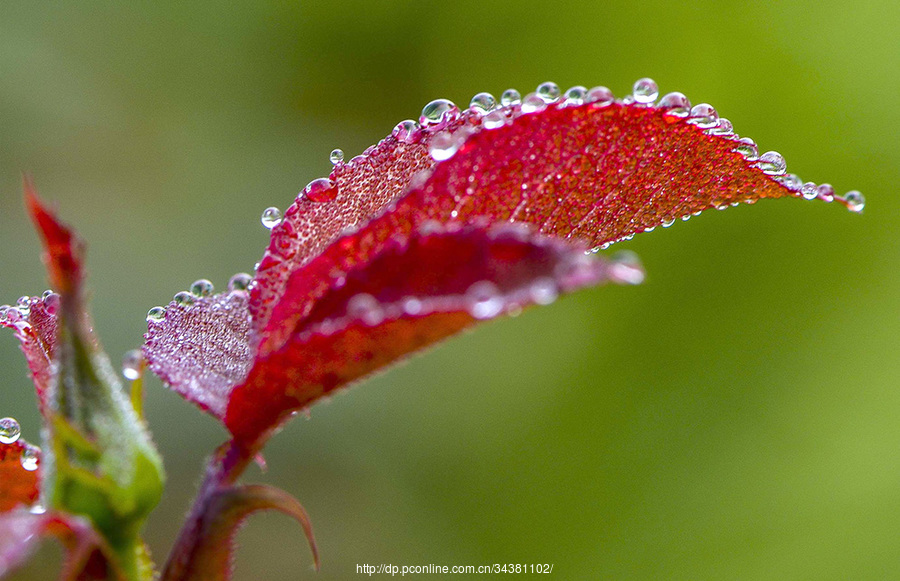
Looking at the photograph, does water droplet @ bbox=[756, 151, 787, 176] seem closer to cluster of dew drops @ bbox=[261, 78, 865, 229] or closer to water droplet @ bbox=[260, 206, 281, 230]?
cluster of dew drops @ bbox=[261, 78, 865, 229]

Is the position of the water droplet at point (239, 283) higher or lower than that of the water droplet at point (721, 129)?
lower

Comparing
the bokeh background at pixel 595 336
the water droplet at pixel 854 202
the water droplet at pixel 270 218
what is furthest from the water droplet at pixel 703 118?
the bokeh background at pixel 595 336

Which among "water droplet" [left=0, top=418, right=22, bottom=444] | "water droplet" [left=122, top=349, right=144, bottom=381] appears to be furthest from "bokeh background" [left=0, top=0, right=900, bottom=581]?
"water droplet" [left=122, top=349, right=144, bottom=381]

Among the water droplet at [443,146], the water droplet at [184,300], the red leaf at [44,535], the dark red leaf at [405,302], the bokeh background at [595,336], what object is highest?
the bokeh background at [595,336]

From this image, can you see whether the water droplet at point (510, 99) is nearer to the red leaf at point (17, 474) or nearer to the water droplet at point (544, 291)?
the water droplet at point (544, 291)

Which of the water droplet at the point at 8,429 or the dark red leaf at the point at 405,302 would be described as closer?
the dark red leaf at the point at 405,302

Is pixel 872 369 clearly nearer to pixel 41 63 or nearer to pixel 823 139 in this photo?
pixel 823 139
